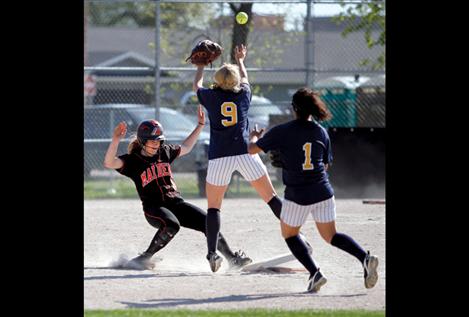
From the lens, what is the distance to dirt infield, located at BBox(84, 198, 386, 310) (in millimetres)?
7543

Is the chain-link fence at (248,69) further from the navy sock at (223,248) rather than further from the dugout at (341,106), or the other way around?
the navy sock at (223,248)

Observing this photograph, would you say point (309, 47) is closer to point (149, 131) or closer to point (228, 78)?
point (149, 131)

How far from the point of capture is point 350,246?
25.9ft

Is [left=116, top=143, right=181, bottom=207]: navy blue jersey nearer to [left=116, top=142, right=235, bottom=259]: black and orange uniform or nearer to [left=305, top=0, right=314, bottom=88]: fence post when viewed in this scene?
[left=116, top=142, right=235, bottom=259]: black and orange uniform

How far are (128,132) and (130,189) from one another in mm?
1926

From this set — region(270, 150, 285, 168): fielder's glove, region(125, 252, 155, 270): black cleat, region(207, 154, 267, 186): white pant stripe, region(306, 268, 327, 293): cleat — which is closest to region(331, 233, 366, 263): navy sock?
region(306, 268, 327, 293): cleat

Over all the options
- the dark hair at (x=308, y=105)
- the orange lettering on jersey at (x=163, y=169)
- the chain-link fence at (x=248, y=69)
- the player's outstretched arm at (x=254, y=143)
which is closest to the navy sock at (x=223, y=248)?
the orange lettering on jersey at (x=163, y=169)

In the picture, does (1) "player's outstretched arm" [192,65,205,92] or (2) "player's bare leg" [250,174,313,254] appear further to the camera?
(1) "player's outstretched arm" [192,65,205,92]

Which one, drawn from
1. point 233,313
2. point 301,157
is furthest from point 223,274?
point 233,313

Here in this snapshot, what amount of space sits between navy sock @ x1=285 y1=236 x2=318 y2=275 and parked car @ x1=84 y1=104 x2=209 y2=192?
33.2 feet
